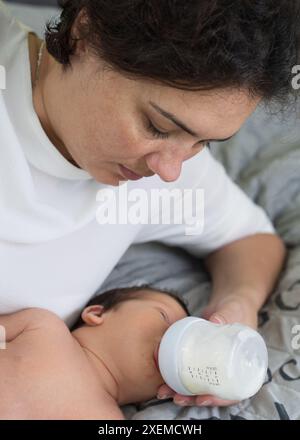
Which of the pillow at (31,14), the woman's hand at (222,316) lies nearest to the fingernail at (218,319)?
the woman's hand at (222,316)

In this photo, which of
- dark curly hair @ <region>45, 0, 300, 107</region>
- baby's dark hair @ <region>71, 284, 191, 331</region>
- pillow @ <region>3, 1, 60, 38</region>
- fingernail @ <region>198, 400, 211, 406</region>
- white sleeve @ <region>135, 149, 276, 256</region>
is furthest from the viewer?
pillow @ <region>3, 1, 60, 38</region>

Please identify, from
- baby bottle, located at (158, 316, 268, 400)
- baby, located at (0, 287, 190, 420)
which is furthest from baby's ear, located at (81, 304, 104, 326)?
baby bottle, located at (158, 316, 268, 400)

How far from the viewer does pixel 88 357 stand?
1.00m

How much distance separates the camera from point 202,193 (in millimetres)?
1188

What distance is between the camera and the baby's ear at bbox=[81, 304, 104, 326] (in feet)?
3.35

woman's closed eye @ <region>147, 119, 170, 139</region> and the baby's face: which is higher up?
woman's closed eye @ <region>147, 119, 170, 139</region>

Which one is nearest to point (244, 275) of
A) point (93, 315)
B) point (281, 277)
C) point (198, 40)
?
point (281, 277)

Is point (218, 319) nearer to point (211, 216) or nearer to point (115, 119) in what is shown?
point (211, 216)

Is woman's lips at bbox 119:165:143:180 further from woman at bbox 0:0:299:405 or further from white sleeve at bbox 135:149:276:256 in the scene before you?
white sleeve at bbox 135:149:276:256

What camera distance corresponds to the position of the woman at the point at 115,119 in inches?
28.7

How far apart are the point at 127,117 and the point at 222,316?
1.31 ft

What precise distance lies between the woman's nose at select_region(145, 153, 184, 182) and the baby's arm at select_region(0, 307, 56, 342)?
293 mm
